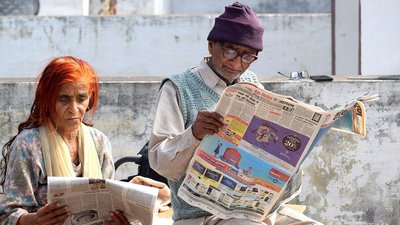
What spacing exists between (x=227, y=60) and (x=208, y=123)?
0.50 meters

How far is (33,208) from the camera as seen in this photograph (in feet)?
17.8

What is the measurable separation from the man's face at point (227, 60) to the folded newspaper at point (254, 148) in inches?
16.4

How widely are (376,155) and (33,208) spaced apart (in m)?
3.43

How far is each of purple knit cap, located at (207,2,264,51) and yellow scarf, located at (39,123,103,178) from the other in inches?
31.1

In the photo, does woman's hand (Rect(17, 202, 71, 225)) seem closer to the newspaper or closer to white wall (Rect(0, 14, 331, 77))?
the newspaper

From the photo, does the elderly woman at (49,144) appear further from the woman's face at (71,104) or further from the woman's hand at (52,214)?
the woman's hand at (52,214)

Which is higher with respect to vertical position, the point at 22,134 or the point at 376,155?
the point at 22,134

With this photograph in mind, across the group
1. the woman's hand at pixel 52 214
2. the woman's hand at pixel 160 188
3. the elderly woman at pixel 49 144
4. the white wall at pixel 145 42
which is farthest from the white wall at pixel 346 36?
the woman's hand at pixel 52 214

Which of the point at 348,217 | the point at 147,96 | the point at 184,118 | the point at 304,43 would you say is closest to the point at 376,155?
the point at 348,217

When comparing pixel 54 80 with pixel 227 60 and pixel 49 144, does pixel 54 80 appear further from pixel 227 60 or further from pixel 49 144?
pixel 227 60

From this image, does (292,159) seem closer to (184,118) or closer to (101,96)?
(184,118)

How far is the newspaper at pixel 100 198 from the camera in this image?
501cm

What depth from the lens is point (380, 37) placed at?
1245cm

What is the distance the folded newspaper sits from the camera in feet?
16.6
